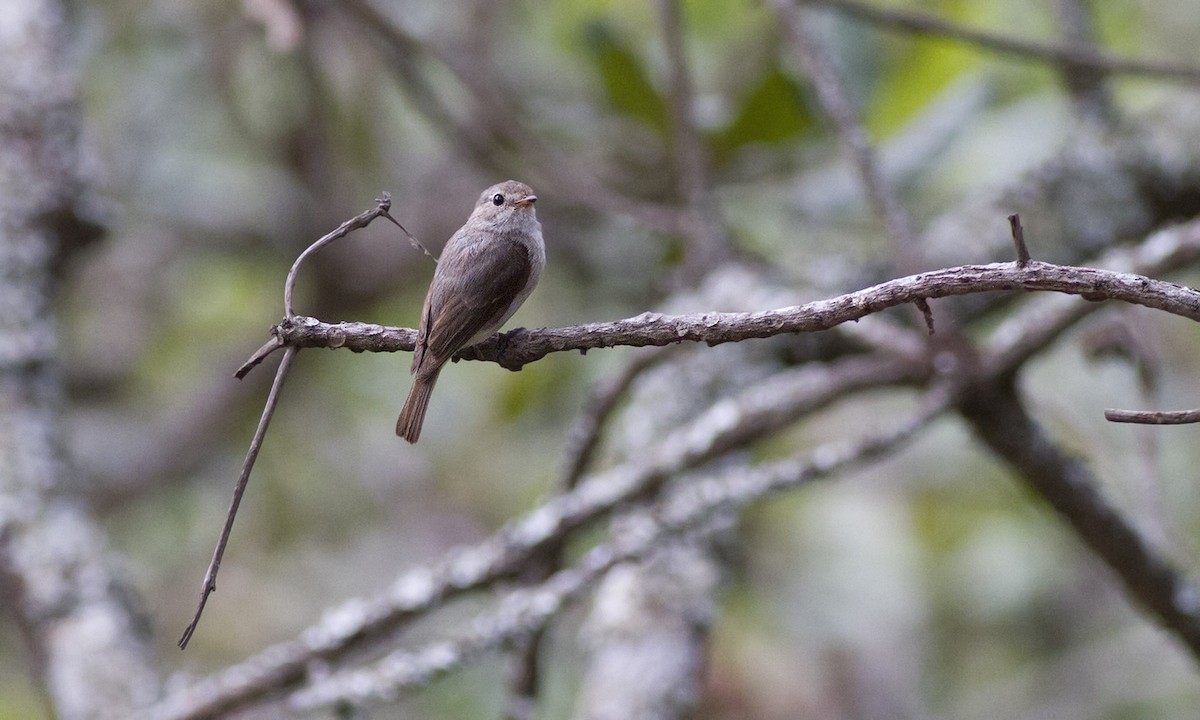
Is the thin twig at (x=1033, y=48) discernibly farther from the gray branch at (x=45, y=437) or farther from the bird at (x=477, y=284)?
the gray branch at (x=45, y=437)

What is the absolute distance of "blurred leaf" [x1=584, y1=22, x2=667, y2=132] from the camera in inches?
168

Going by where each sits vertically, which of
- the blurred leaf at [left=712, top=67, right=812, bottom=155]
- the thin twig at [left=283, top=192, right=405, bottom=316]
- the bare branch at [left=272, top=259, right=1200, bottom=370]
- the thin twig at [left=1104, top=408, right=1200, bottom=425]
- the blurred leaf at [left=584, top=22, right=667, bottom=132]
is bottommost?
the thin twig at [left=1104, top=408, right=1200, bottom=425]

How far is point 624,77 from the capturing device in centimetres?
431

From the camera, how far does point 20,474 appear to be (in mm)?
3381

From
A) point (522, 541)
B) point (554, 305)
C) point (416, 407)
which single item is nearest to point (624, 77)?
point (554, 305)

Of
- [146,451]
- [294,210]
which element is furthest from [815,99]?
[146,451]

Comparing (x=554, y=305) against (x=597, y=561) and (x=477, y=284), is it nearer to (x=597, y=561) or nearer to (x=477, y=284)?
(x=597, y=561)

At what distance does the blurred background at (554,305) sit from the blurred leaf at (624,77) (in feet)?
0.05

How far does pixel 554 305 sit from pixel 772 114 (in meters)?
1.98

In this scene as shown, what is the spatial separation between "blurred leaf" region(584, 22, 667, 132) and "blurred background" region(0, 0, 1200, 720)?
0.6 inches

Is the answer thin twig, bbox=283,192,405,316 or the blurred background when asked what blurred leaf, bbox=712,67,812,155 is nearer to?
the blurred background

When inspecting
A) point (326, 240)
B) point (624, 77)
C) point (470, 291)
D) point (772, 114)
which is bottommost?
point (326, 240)

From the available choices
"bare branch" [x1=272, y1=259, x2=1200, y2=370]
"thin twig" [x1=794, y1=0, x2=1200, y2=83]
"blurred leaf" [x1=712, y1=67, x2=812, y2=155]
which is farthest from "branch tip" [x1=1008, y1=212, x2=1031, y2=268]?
"blurred leaf" [x1=712, y1=67, x2=812, y2=155]

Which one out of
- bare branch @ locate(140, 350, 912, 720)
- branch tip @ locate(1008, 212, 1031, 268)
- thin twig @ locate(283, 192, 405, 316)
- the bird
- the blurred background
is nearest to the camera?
branch tip @ locate(1008, 212, 1031, 268)
